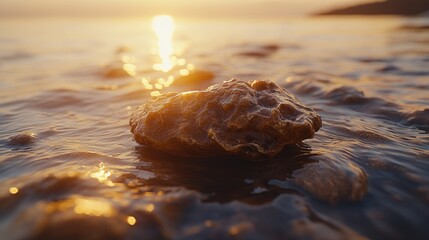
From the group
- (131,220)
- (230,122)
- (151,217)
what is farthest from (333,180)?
(131,220)

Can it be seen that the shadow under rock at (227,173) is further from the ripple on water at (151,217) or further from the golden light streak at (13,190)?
the golden light streak at (13,190)

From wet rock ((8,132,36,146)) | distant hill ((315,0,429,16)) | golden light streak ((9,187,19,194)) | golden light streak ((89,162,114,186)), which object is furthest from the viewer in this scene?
distant hill ((315,0,429,16))

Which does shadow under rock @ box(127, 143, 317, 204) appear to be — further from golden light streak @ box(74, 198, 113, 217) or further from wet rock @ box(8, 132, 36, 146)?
wet rock @ box(8, 132, 36, 146)

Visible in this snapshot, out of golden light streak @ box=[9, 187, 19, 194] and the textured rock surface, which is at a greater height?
the textured rock surface

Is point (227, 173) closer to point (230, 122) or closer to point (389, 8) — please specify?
point (230, 122)

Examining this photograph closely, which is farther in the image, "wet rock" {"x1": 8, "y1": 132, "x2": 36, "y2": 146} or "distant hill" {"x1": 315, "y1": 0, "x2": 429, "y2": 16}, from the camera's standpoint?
"distant hill" {"x1": 315, "y1": 0, "x2": 429, "y2": 16}

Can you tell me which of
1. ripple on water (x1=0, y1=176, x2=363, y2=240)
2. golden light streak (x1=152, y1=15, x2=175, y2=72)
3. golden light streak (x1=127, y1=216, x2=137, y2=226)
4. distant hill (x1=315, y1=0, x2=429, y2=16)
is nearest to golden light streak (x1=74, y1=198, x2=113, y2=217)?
ripple on water (x1=0, y1=176, x2=363, y2=240)

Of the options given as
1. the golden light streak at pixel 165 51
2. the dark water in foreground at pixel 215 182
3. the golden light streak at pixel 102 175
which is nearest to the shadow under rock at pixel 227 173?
the dark water in foreground at pixel 215 182

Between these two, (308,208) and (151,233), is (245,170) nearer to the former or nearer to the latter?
(308,208)
